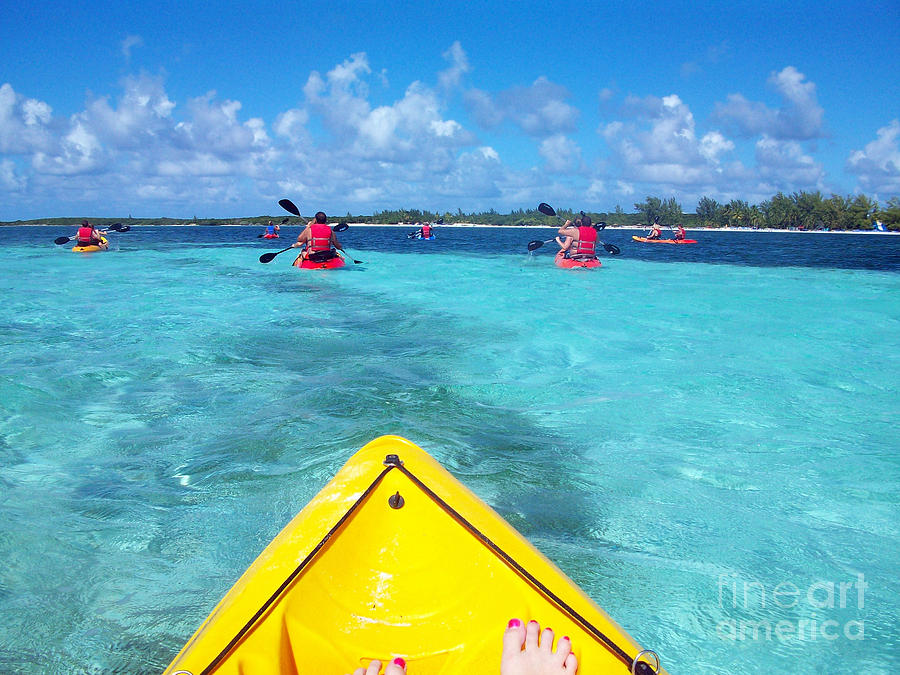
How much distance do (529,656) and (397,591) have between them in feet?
1.98

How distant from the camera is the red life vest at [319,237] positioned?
18.3 m

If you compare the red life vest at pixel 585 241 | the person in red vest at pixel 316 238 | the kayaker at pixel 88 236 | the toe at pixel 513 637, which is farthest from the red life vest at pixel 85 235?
the toe at pixel 513 637

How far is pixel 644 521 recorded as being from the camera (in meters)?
4.15

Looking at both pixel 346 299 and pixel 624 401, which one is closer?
pixel 624 401

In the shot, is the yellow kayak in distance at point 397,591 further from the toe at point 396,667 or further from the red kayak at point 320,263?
the red kayak at point 320,263

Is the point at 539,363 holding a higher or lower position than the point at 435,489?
lower

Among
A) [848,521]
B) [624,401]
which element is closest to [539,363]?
[624,401]

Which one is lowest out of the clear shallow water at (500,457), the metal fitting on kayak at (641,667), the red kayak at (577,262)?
the clear shallow water at (500,457)

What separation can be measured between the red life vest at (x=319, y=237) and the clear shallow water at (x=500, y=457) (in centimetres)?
667

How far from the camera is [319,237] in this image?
61.1 ft

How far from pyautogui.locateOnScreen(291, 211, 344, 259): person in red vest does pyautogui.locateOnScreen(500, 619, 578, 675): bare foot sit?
16.7m

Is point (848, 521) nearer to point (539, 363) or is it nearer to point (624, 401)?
point (624, 401)

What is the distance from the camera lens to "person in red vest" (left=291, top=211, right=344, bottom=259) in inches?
719

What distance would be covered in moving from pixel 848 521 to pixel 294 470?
4.19 meters
